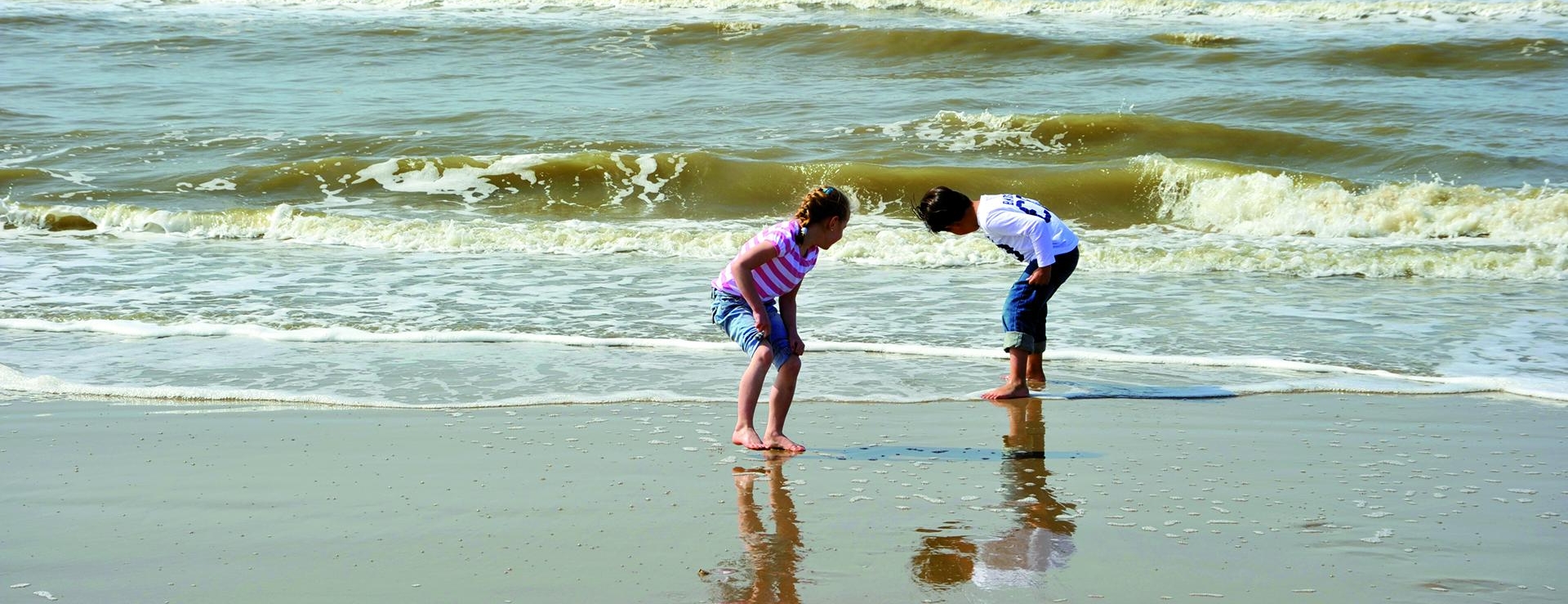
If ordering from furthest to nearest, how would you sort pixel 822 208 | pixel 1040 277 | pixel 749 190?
pixel 749 190, pixel 1040 277, pixel 822 208

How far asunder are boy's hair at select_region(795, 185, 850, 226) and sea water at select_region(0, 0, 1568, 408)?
1.30 m

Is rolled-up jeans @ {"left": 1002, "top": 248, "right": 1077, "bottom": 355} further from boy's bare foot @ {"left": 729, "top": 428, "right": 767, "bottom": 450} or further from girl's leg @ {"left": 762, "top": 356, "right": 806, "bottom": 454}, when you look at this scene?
boy's bare foot @ {"left": 729, "top": 428, "right": 767, "bottom": 450}

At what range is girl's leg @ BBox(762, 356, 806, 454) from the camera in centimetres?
514

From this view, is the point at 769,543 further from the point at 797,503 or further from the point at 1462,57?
the point at 1462,57

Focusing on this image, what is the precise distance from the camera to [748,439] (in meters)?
5.15

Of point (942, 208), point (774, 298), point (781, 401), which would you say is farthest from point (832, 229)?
point (942, 208)

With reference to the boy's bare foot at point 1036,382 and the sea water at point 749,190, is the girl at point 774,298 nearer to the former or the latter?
the sea water at point 749,190

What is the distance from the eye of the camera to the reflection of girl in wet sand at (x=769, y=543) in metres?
3.61

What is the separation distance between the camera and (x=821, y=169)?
13750 mm

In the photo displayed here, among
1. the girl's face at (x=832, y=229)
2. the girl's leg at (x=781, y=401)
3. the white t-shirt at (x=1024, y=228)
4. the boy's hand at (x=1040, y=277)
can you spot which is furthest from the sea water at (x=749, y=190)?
the girl's face at (x=832, y=229)

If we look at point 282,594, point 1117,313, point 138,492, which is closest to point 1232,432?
point 1117,313

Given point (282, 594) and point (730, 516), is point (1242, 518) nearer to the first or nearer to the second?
point (730, 516)

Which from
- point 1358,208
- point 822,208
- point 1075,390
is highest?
point 822,208

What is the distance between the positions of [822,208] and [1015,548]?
1502 mm
